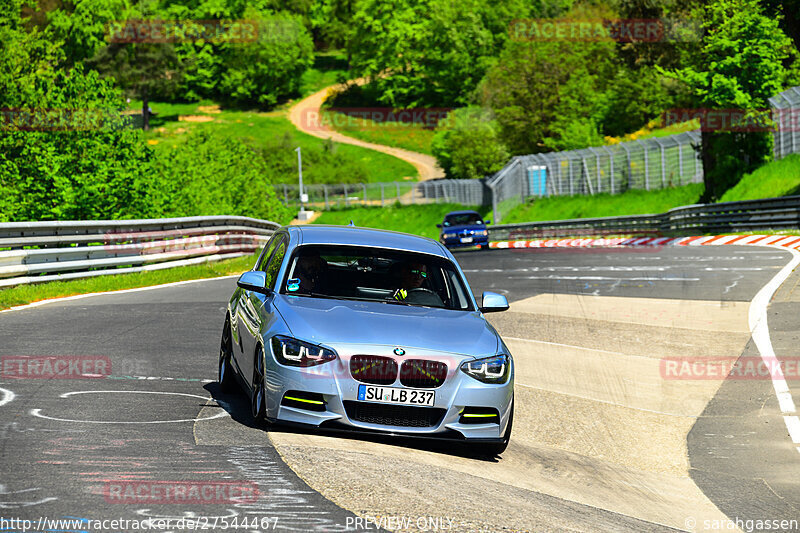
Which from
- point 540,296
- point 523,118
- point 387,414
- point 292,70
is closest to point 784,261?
point 540,296

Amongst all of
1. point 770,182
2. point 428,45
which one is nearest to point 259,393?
point 770,182

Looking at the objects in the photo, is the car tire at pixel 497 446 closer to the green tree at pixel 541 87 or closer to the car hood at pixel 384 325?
the car hood at pixel 384 325

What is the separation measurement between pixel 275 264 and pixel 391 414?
88.2 inches

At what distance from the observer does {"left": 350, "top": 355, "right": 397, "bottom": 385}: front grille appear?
23.5ft

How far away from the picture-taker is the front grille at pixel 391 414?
7.21 m

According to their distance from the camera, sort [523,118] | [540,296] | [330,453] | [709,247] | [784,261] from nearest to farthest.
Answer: [330,453]
[540,296]
[784,261]
[709,247]
[523,118]

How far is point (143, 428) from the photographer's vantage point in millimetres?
7207

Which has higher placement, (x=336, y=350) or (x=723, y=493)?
(x=336, y=350)

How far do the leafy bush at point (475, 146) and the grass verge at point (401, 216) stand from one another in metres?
5.36

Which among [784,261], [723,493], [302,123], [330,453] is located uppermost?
[330,453]

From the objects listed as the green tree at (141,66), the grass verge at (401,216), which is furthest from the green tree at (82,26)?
the grass verge at (401,216)

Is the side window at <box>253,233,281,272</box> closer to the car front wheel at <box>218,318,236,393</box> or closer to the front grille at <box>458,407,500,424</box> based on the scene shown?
the car front wheel at <box>218,318,236,393</box>

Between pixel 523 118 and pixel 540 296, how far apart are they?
215ft

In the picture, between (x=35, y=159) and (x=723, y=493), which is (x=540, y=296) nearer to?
(x=723, y=493)
